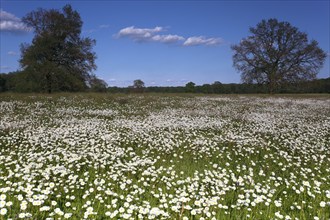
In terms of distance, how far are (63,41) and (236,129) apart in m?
34.4

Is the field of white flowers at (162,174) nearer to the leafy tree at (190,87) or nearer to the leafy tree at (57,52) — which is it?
the leafy tree at (57,52)

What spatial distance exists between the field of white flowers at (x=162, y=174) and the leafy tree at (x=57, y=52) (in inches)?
1047

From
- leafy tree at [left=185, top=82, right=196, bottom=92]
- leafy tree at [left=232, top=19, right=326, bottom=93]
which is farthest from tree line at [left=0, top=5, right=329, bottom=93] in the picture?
leafy tree at [left=185, top=82, right=196, bottom=92]

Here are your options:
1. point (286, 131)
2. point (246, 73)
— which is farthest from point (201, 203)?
point (246, 73)

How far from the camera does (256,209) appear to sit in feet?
15.6

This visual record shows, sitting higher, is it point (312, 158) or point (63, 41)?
point (63, 41)

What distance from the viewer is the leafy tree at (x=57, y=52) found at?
122ft

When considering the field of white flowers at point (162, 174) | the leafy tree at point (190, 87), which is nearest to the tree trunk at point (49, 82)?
the field of white flowers at point (162, 174)

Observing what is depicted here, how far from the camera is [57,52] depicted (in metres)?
39.6

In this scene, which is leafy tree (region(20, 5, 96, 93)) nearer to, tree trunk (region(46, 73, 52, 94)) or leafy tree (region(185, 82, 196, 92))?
tree trunk (region(46, 73, 52, 94))

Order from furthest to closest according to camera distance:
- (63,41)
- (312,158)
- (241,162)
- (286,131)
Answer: (63,41)
(286,131)
(312,158)
(241,162)

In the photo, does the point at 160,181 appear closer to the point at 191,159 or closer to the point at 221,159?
the point at 191,159

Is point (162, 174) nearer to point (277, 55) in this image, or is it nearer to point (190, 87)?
point (277, 55)

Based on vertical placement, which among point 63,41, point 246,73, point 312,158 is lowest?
point 312,158
